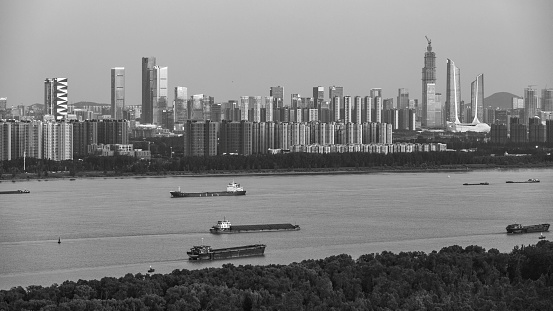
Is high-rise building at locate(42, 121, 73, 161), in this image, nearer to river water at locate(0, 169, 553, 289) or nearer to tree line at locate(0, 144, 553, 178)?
tree line at locate(0, 144, 553, 178)

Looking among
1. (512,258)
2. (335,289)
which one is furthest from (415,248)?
(335,289)

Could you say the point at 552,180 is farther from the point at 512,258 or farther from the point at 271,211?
the point at 512,258

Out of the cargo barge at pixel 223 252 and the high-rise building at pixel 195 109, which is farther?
the high-rise building at pixel 195 109

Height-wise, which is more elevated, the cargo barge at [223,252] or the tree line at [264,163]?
the tree line at [264,163]

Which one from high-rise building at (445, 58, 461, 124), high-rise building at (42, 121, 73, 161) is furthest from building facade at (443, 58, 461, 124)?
high-rise building at (42, 121, 73, 161)

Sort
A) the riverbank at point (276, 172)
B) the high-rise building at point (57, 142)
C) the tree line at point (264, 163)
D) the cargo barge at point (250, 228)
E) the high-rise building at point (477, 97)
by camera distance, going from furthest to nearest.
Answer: the high-rise building at point (477, 97) < the high-rise building at point (57, 142) < the tree line at point (264, 163) < the riverbank at point (276, 172) < the cargo barge at point (250, 228)

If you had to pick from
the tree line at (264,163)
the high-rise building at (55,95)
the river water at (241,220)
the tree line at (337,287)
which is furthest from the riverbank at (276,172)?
the tree line at (337,287)

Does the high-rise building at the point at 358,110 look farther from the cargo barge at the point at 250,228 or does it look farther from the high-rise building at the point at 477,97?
the cargo barge at the point at 250,228

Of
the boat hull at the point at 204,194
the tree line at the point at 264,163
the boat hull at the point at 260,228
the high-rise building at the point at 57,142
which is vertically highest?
the high-rise building at the point at 57,142
